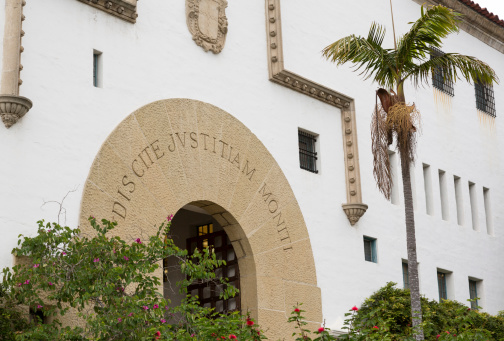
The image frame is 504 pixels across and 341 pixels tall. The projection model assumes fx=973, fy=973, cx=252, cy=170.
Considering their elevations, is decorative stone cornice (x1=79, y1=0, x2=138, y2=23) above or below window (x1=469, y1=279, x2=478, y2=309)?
above

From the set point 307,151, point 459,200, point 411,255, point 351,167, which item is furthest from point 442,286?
point 411,255

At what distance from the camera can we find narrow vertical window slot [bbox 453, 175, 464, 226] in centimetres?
2653

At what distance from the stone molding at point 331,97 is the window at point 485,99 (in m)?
7.24

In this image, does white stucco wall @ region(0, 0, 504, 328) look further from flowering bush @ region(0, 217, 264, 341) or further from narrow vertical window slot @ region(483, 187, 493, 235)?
flowering bush @ region(0, 217, 264, 341)

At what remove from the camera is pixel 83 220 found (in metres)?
Answer: 16.6

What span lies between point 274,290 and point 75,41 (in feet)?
21.3

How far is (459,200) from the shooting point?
2670 cm

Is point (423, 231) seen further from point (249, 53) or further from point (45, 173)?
point (45, 173)

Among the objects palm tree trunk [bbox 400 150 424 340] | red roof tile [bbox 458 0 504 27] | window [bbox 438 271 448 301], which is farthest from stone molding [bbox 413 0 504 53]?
palm tree trunk [bbox 400 150 424 340]

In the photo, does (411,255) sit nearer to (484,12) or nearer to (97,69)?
(97,69)

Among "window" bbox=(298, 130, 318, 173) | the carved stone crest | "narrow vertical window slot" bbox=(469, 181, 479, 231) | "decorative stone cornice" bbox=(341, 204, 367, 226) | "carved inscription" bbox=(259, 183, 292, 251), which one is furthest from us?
"narrow vertical window slot" bbox=(469, 181, 479, 231)

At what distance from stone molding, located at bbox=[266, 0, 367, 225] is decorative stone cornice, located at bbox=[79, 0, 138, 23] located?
4.02 m

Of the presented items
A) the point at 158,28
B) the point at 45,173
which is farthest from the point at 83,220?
the point at 158,28

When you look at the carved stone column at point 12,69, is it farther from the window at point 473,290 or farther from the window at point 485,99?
the window at point 485,99
